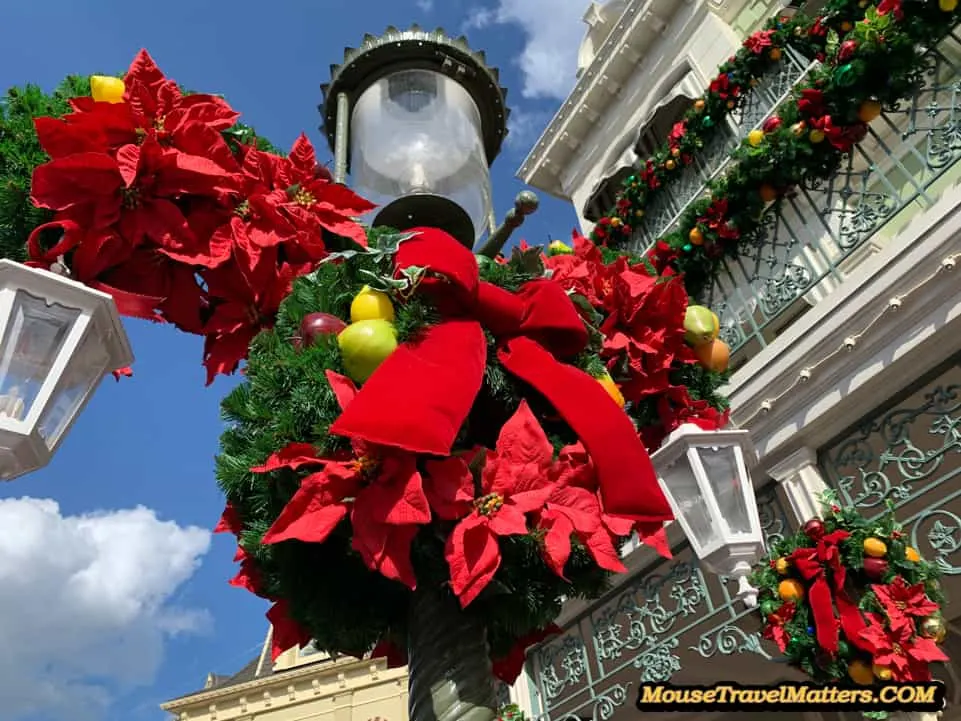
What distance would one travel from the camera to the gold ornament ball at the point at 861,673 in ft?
10.7

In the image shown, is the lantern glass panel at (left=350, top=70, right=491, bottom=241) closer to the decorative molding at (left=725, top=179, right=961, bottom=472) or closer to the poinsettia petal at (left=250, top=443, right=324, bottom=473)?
the poinsettia petal at (left=250, top=443, right=324, bottom=473)

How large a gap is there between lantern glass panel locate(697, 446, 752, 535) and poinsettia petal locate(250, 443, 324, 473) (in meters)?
1.52

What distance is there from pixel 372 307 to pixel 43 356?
0.72 metres

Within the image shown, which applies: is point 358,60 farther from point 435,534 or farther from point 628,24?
point 628,24

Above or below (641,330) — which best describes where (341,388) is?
below

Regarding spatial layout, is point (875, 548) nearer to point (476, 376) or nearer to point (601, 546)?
point (601, 546)

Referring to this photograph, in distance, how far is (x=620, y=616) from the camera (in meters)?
6.87

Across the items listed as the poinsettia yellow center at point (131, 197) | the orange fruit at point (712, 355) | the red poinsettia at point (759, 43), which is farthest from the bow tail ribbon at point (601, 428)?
the red poinsettia at point (759, 43)

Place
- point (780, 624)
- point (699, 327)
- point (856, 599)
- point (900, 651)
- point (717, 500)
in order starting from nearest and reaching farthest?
point (699, 327), point (717, 500), point (900, 651), point (856, 599), point (780, 624)

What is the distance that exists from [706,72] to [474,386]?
1144 centimetres

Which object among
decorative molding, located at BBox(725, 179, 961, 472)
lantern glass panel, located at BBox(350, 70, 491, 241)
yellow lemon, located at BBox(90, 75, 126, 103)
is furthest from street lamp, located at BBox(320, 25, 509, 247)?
decorative molding, located at BBox(725, 179, 961, 472)

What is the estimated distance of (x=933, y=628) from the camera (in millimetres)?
3406

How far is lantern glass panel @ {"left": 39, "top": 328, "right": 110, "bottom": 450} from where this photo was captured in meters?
1.42

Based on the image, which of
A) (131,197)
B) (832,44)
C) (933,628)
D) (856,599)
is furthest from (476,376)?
(832,44)
